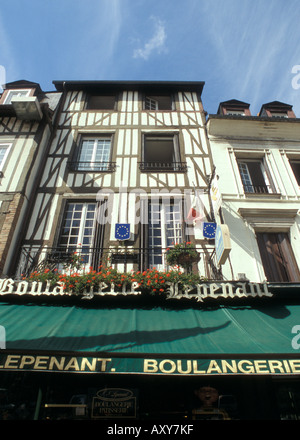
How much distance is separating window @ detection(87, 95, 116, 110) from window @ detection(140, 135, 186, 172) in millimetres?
2848

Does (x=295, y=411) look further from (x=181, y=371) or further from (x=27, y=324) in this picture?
(x=27, y=324)

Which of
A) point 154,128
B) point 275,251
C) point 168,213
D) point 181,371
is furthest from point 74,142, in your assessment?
point 181,371

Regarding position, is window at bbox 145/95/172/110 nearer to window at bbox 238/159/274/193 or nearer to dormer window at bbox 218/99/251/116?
dormer window at bbox 218/99/251/116

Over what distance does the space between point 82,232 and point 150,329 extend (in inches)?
141

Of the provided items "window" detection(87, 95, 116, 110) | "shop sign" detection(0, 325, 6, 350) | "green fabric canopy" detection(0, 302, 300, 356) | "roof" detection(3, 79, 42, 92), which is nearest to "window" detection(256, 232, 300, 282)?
"green fabric canopy" detection(0, 302, 300, 356)

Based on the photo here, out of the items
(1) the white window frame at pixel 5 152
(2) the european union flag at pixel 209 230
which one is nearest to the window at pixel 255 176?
(2) the european union flag at pixel 209 230

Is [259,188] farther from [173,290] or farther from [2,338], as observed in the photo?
[2,338]

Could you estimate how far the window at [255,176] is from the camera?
816 centimetres

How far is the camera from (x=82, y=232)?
23.5ft

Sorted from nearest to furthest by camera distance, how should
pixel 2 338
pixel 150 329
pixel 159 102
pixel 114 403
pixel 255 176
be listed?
pixel 2 338, pixel 114 403, pixel 150 329, pixel 255 176, pixel 159 102

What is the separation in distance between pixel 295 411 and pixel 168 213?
16.5ft

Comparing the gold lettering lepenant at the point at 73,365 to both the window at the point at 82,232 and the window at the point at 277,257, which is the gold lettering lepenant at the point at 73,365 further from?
the window at the point at 277,257

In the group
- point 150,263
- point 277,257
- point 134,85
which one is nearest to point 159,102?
point 134,85

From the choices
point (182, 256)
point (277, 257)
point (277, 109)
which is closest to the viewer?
point (182, 256)
